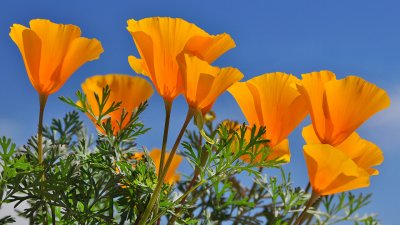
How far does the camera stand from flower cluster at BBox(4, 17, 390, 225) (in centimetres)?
81

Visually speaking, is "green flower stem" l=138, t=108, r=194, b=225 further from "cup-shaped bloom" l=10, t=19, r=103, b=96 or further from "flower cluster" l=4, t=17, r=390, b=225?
"cup-shaped bloom" l=10, t=19, r=103, b=96

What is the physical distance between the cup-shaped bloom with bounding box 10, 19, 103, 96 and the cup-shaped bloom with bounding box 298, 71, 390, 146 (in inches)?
12.9

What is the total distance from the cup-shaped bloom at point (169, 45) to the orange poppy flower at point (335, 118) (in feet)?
0.44

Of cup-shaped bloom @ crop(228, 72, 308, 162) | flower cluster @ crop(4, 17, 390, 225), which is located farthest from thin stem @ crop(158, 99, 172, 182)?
cup-shaped bloom @ crop(228, 72, 308, 162)

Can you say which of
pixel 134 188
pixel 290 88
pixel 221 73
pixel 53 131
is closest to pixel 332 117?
pixel 290 88

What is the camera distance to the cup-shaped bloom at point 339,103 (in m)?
0.87

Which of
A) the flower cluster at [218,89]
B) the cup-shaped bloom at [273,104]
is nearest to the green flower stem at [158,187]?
the flower cluster at [218,89]

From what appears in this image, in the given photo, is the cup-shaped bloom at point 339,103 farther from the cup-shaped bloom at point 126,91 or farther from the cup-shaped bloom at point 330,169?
the cup-shaped bloom at point 126,91

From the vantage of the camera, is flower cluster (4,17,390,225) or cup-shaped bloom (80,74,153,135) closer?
flower cluster (4,17,390,225)

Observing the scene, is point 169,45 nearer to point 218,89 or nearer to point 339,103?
point 218,89

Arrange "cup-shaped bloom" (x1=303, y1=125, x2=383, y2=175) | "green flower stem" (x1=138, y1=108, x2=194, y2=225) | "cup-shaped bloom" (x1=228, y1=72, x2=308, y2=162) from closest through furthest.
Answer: "green flower stem" (x1=138, y1=108, x2=194, y2=225) < "cup-shaped bloom" (x1=228, y1=72, x2=308, y2=162) < "cup-shaped bloom" (x1=303, y1=125, x2=383, y2=175)

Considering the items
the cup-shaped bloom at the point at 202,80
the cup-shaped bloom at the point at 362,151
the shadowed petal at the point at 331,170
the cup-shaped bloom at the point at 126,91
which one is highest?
the cup-shaped bloom at the point at 126,91

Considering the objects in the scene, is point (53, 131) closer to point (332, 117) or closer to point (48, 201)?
point (48, 201)

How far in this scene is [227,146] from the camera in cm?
83
